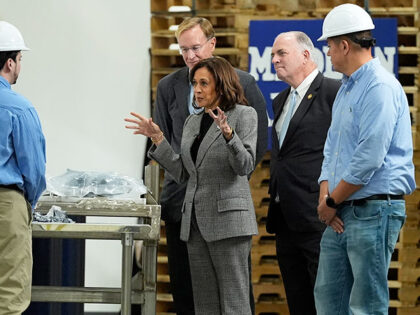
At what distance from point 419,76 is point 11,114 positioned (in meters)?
3.47

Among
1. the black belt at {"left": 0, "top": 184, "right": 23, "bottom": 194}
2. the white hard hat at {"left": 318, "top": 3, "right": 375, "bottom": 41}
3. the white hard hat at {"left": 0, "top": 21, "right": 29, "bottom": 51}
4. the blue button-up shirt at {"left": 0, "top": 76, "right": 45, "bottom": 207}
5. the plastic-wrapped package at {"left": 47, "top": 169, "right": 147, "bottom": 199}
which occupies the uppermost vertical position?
the white hard hat at {"left": 318, "top": 3, "right": 375, "bottom": 41}

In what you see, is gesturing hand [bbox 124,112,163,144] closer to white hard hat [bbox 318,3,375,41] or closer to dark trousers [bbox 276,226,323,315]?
Result: dark trousers [bbox 276,226,323,315]

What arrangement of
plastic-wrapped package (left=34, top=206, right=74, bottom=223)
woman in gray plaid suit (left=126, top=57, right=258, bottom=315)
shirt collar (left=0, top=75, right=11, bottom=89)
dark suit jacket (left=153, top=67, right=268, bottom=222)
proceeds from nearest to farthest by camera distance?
shirt collar (left=0, top=75, right=11, bottom=89) < woman in gray plaid suit (left=126, top=57, right=258, bottom=315) < plastic-wrapped package (left=34, top=206, right=74, bottom=223) < dark suit jacket (left=153, top=67, right=268, bottom=222)

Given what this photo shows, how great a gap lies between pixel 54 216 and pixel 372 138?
1977 millimetres

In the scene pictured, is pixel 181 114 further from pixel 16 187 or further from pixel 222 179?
pixel 16 187

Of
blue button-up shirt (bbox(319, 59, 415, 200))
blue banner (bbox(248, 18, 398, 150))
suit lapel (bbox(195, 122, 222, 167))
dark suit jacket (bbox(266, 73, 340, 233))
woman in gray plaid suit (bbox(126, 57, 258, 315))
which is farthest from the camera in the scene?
blue banner (bbox(248, 18, 398, 150))

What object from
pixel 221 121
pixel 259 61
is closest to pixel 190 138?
pixel 221 121

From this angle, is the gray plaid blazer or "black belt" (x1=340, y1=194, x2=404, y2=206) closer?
"black belt" (x1=340, y1=194, x2=404, y2=206)

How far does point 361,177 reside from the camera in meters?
4.30

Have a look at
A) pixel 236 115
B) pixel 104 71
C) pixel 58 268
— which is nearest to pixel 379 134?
pixel 236 115

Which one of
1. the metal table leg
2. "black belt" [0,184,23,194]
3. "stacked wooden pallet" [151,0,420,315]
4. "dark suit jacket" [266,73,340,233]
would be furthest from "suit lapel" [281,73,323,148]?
"black belt" [0,184,23,194]

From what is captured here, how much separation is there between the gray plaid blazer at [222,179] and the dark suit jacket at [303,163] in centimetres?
41

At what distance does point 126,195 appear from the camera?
5.63 m

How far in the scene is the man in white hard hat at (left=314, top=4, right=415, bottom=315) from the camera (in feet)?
14.2
